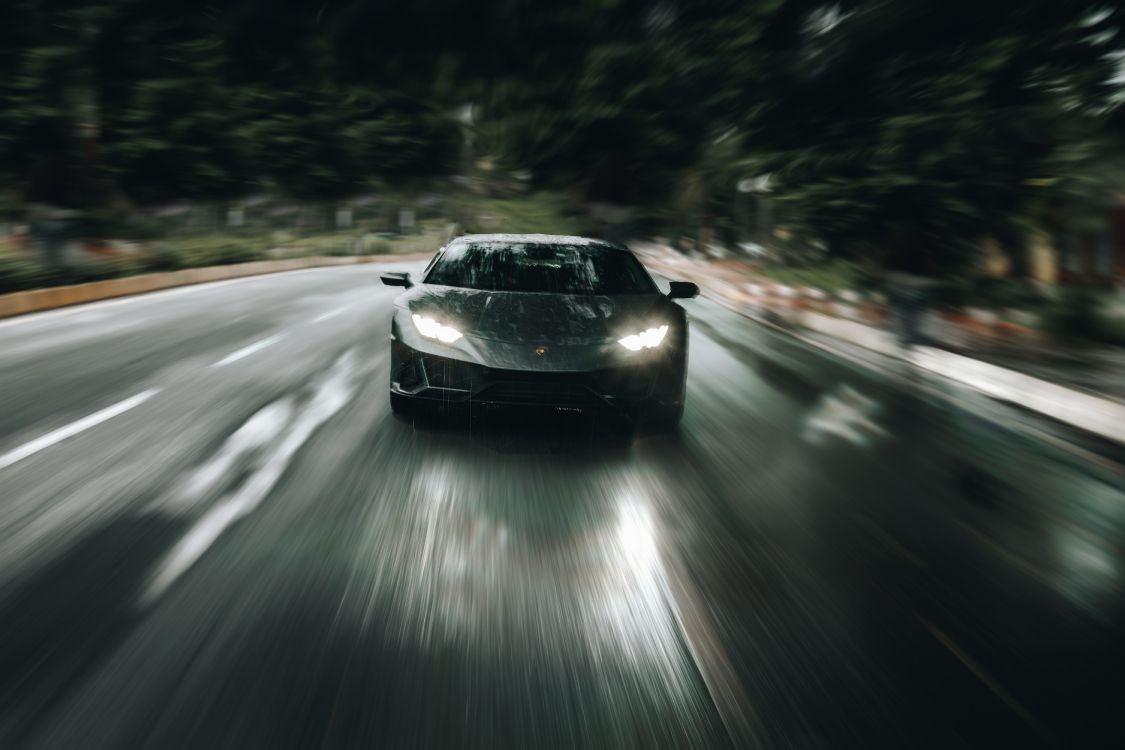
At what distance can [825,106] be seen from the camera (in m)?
15.6

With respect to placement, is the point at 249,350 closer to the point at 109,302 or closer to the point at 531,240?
the point at 531,240

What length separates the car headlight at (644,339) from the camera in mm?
5793

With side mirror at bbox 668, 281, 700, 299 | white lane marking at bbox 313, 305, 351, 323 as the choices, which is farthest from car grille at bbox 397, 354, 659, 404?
white lane marking at bbox 313, 305, 351, 323

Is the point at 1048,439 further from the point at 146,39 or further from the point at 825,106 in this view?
the point at 146,39

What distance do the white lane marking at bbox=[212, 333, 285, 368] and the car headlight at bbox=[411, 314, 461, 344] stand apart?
14.1 feet

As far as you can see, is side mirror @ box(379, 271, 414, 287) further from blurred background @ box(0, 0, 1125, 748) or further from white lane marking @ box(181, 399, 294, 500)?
white lane marking @ box(181, 399, 294, 500)

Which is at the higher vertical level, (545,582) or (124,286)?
(545,582)

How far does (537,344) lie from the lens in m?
5.63

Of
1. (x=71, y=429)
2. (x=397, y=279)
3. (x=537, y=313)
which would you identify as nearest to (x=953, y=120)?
(x=397, y=279)

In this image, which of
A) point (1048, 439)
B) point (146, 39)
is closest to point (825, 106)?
point (1048, 439)

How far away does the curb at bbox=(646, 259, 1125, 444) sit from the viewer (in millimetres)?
7422

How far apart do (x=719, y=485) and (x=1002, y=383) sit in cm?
497

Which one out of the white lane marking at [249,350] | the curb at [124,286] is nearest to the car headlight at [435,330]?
the white lane marking at [249,350]

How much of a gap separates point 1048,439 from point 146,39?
40840 mm
